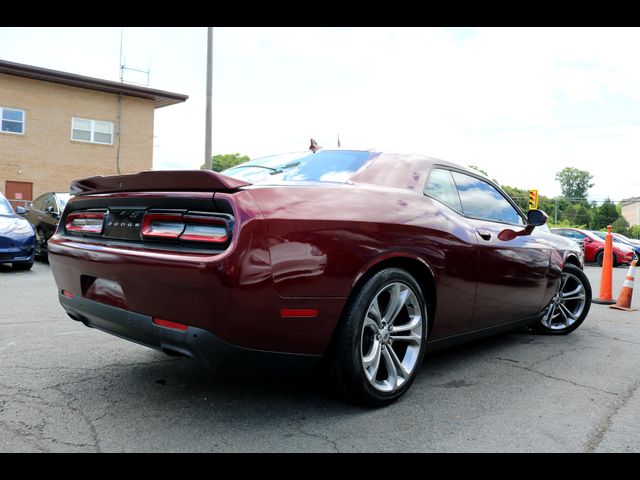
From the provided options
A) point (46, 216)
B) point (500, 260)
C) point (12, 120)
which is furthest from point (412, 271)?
point (12, 120)

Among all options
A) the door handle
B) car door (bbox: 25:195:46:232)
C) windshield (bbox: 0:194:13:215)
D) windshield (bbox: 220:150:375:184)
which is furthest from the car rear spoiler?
car door (bbox: 25:195:46:232)

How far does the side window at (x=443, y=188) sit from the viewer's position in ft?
11.3

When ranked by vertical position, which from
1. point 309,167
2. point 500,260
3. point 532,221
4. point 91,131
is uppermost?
point 91,131

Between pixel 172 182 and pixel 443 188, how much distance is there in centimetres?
182

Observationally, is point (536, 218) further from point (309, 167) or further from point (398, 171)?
point (309, 167)

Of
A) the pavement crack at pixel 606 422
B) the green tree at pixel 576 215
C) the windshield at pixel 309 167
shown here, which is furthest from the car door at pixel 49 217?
the green tree at pixel 576 215

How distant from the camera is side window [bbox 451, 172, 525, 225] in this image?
12.3 feet

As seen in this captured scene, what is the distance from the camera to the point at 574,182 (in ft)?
396

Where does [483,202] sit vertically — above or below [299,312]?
above

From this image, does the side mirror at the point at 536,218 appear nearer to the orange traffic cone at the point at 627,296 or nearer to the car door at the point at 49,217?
the orange traffic cone at the point at 627,296

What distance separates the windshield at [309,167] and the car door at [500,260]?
90cm

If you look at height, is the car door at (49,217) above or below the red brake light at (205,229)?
below
